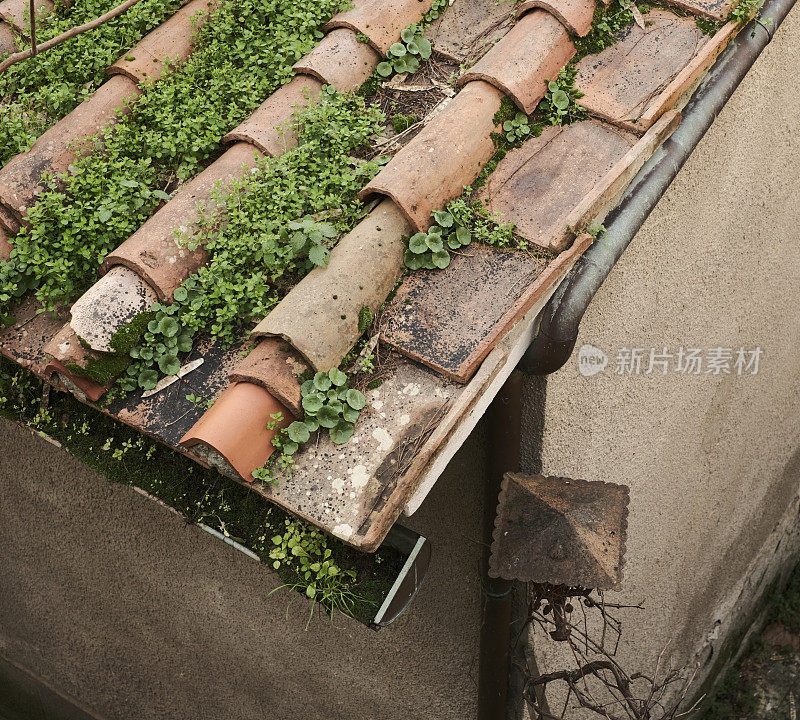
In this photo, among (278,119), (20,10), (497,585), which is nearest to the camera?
(278,119)

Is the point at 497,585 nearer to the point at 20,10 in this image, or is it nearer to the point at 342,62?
the point at 342,62

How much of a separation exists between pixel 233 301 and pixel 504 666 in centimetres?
189

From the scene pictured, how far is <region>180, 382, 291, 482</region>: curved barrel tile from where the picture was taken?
5.60 feet

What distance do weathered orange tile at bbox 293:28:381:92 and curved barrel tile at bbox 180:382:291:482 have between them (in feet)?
3.81

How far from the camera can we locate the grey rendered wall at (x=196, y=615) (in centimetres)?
307

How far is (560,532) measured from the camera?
2109mm

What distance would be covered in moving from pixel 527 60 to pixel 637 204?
56 cm

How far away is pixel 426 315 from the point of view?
1.93 m

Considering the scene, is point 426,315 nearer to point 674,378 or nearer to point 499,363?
point 499,363

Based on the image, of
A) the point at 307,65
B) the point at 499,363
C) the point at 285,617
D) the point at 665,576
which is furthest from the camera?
the point at 665,576

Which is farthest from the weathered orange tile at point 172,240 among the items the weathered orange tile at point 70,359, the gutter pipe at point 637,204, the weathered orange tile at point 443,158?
the gutter pipe at point 637,204

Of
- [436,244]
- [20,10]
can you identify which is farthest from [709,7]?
[20,10]


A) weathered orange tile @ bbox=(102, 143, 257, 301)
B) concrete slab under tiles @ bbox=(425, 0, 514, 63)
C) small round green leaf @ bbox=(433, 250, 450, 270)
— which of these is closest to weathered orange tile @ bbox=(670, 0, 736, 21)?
concrete slab under tiles @ bbox=(425, 0, 514, 63)

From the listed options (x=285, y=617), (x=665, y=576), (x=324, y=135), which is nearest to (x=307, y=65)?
(x=324, y=135)
